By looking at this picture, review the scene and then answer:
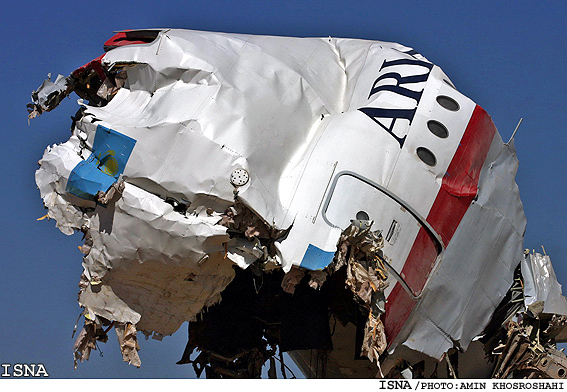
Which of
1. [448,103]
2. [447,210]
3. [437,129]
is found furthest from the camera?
[448,103]

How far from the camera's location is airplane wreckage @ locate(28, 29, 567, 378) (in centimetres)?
1425

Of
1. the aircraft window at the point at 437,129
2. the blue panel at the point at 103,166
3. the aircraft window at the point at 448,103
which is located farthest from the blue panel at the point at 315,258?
the aircraft window at the point at 448,103

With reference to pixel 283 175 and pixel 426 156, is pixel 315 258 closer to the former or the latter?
pixel 283 175

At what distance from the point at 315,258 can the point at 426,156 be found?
3.16 metres

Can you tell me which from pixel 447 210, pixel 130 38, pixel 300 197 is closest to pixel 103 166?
pixel 130 38

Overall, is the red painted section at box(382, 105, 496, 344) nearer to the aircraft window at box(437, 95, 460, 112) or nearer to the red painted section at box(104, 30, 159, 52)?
the aircraft window at box(437, 95, 460, 112)

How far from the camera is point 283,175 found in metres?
15.2

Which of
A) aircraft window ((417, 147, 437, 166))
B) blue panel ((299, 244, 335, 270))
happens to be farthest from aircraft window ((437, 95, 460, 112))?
blue panel ((299, 244, 335, 270))

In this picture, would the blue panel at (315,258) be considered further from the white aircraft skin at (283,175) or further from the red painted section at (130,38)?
the red painted section at (130,38)

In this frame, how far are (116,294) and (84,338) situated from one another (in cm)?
104

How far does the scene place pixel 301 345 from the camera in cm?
1764

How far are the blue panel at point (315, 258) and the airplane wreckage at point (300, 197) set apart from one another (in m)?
0.02

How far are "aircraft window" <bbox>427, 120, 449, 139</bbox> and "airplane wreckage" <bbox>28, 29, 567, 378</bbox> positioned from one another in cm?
3
